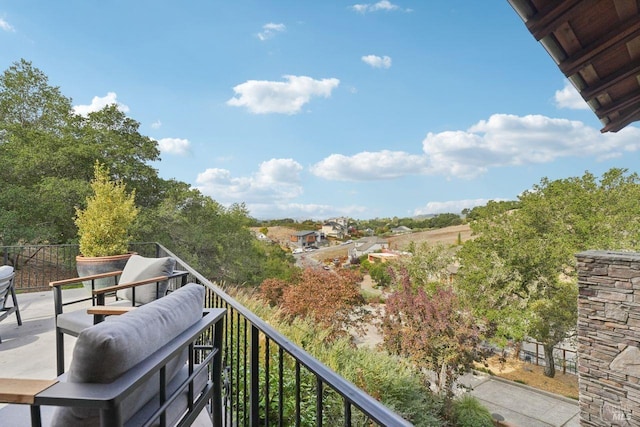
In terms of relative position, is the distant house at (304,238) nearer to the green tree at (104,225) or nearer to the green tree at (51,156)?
the green tree at (51,156)

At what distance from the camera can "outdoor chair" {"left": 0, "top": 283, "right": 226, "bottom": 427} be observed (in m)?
0.89

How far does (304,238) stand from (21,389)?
39.3 meters

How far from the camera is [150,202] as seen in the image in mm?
13281

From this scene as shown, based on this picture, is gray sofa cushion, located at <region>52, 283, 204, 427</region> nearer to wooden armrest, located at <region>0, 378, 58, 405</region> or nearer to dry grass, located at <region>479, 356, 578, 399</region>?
wooden armrest, located at <region>0, 378, 58, 405</region>

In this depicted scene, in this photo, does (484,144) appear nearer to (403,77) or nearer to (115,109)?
(403,77)

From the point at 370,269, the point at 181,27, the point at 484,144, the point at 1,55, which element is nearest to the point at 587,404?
the point at 181,27

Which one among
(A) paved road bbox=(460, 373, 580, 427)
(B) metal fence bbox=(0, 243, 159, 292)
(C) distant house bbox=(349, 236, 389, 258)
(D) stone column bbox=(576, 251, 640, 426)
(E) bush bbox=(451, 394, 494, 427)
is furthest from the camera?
(C) distant house bbox=(349, 236, 389, 258)

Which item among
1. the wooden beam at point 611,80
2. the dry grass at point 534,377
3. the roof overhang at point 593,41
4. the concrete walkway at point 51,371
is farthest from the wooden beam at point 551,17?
the dry grass at point 534,377

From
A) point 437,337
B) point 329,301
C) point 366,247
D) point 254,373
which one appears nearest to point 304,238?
point 366,247

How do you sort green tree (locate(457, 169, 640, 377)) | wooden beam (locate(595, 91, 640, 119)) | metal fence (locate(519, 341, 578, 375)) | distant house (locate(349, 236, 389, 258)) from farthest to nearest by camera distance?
distant house (locate(349, 236, 389, 258)) → metal fence (locate(519, 341, 578, 375)) → green tree (locate(457, 169, 640, 377)) → wooden beam (locate(595, 91, 640, 119))

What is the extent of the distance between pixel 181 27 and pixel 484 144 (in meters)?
32.1

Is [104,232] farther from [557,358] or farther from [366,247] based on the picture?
[366,247]

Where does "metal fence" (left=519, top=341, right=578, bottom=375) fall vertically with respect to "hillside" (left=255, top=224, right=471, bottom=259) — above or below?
below

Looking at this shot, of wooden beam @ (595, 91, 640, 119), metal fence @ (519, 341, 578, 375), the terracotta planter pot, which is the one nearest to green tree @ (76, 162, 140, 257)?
the terracotta planter pot
